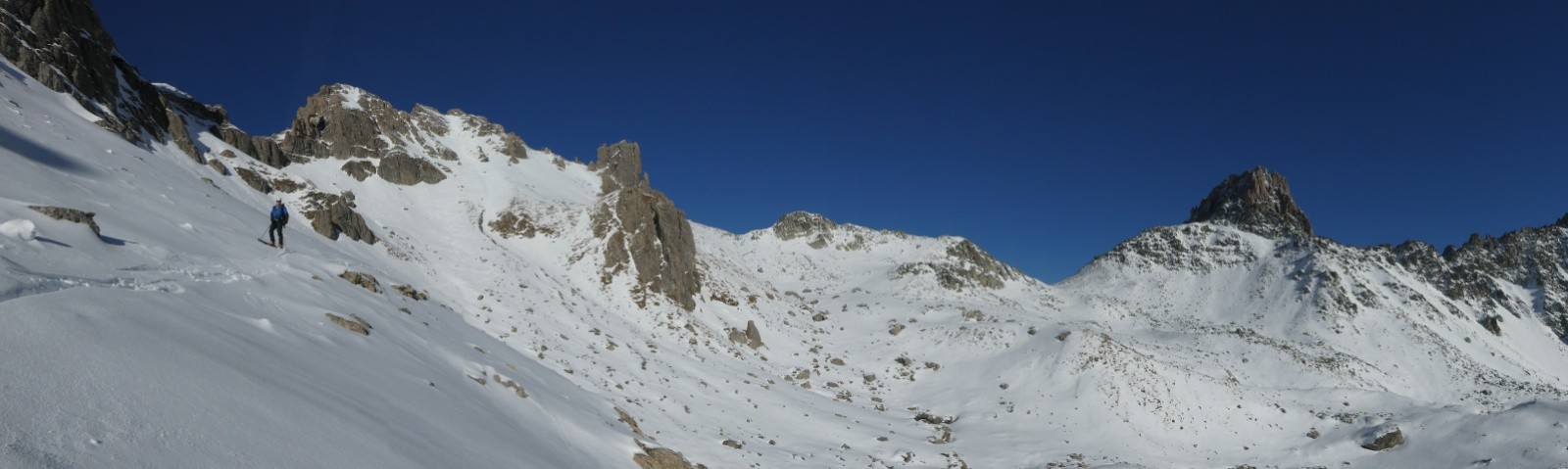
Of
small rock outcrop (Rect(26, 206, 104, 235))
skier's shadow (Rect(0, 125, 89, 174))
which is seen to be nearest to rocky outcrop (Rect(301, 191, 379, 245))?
skier's shadow (Rect(0, 125, 89, 174))

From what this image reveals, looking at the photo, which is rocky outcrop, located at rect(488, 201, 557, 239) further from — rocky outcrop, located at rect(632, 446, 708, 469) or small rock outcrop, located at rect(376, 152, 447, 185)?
rocky outcrop, located at rect(632, 446, 708, 469)

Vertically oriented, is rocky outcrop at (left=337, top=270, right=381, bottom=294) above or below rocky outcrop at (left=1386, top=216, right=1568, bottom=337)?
below

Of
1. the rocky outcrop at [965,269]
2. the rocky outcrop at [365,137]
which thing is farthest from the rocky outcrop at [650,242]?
the rocky outcrop at [965,269]

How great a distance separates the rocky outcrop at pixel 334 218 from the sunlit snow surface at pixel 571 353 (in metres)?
1.32

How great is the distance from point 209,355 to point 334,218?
27.9m

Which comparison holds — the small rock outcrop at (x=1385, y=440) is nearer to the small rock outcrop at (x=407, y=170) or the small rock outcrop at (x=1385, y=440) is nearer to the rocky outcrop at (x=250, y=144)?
the small rock outcrop at (x=407, y=170)

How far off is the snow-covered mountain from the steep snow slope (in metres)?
0.06

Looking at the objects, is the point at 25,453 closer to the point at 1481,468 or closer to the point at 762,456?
the point at 762,456

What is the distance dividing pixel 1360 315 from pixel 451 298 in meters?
77.2

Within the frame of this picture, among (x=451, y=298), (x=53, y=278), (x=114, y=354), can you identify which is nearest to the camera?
(x=114, y=354)

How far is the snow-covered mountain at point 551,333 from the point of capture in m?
7.77

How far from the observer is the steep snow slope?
5.77 m

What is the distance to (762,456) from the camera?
2055 centimetres

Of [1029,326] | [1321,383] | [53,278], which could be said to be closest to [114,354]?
[53,278]
